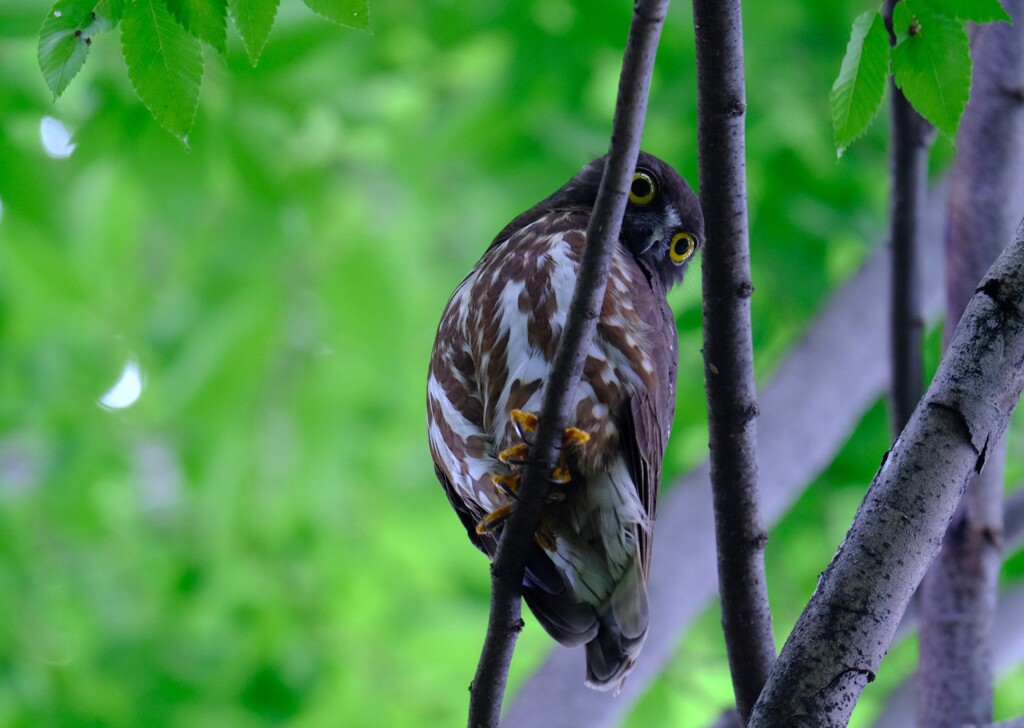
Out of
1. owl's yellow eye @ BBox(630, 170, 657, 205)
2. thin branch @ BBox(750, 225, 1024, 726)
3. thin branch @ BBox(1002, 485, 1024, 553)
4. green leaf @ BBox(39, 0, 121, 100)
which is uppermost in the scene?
owl's yellow eye @ BBox(630, 170, 657, 205)

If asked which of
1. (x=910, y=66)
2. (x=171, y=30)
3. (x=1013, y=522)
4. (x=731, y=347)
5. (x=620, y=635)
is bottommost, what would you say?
(x=620, y=635)

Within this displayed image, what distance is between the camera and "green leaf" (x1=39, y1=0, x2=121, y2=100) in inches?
65.2

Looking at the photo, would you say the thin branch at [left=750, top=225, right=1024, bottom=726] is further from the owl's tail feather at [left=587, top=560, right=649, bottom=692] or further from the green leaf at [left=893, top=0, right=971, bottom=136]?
the owl's tail feather at [left=587, top=560, right=649, bottom=692]

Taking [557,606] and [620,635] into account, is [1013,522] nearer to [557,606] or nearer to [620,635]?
[620,635]

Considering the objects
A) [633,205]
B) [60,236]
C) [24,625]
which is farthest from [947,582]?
[24,625]

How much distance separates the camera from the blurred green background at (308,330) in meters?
3.88

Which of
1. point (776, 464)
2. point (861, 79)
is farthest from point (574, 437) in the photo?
point (776, 464)

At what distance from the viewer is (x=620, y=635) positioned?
255 cm

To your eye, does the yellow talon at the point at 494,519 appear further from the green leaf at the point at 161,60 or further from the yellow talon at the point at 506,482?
the green leaf at the point at 161,60

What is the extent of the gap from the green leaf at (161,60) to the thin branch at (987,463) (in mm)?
1939

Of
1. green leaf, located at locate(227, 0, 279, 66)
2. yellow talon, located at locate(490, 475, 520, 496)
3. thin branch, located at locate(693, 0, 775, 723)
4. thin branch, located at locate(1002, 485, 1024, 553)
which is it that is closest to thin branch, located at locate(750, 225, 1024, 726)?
thin branch, located at locate(693, 0, 775, 723)

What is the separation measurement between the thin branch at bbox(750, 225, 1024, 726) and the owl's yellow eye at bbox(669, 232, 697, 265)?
4.57ft

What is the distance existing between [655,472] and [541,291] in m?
0.48

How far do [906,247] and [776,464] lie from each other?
812 millimetres
